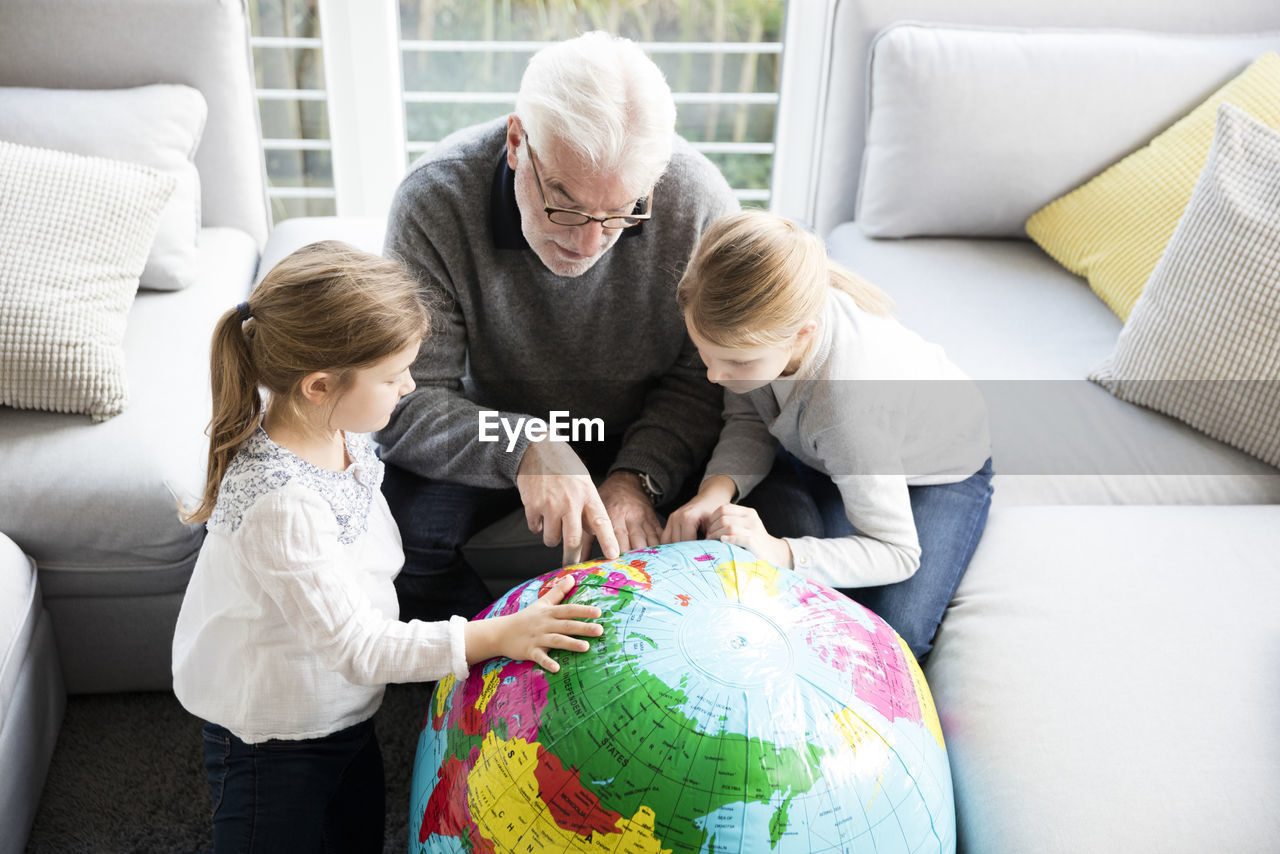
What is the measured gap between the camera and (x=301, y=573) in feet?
3.46

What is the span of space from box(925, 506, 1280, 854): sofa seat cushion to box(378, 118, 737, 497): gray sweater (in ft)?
1.75

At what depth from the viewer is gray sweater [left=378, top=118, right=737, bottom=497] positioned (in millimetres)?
1490

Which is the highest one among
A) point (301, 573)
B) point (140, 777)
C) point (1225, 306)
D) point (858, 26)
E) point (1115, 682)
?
point (858, 26)

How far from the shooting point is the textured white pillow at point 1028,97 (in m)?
2.03

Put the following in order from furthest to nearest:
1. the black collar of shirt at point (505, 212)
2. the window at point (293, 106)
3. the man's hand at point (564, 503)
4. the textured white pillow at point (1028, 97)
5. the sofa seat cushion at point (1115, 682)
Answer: the window at point (293, 106)
the textured white pillow at point (1028, 97)
the black collar of shirt at point (505, 212)
the man's hand at point (564, 503)
the sofa seat cushion at point (1115, 682)

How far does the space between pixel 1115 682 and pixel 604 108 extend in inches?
38.5

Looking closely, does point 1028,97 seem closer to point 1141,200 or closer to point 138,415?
point 1141,200

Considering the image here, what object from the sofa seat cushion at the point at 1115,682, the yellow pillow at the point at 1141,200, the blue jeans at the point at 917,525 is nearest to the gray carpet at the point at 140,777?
the blue jeans at the point at 917,525

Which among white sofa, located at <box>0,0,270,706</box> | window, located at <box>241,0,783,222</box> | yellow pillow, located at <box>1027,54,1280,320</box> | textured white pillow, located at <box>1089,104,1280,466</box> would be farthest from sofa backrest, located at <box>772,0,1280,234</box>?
white sofa, located at <box>0,0,270,706</box>

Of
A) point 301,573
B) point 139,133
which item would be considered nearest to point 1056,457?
point 301,573

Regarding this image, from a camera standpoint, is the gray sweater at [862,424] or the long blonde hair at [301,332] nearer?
the long blonde hair at [301,332]

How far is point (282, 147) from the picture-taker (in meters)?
2.60

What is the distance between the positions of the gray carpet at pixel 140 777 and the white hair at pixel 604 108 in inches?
41.6

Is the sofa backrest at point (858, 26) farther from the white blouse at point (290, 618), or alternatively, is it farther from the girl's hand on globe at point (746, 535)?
the white blouse at point (290, 618)
